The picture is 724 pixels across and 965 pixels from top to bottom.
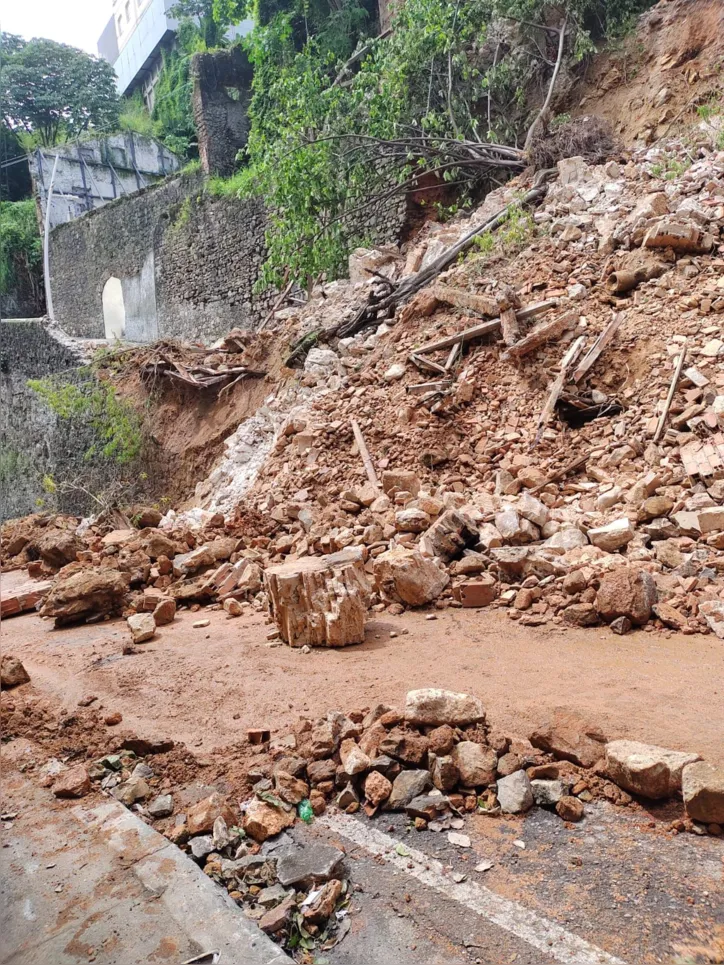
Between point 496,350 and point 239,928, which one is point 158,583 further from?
point 239,928

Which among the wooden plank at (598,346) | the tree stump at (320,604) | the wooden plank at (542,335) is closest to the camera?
the tree stump at (320,604)

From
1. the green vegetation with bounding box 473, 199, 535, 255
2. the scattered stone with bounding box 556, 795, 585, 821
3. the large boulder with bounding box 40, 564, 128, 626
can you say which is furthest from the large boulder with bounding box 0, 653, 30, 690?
the green vegetation with bounding box 473, 199, 535, 255

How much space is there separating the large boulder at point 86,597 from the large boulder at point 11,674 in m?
1.16

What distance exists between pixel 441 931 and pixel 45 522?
7876 mm

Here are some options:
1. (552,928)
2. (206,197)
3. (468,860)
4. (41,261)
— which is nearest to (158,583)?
(468,860)

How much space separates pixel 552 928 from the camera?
1463 millimetres

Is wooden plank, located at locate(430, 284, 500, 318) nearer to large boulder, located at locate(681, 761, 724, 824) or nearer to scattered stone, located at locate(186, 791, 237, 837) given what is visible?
large boulder, located at locate(681, 761, 724, 824)

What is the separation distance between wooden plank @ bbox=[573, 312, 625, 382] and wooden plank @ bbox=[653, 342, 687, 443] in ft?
1.84

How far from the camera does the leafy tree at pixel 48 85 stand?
210 centimetres

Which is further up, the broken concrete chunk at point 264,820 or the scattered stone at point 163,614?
the scattered stone at point 163,614

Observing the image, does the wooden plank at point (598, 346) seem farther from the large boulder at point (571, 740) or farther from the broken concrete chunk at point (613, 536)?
the large boulder at point (571, 740)

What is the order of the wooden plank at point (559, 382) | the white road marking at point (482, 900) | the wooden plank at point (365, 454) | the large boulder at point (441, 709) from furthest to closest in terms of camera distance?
the wooden plank at point (365, 454) → the wooden plank at point (559, 382) → the large boulder at point (441, 709) → the white road marking at point (482, 900)

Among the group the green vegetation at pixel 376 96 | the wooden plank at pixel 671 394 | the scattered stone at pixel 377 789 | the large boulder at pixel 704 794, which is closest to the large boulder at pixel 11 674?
the scattered stone at pixel 377 789

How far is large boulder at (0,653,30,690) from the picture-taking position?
3.26 m
